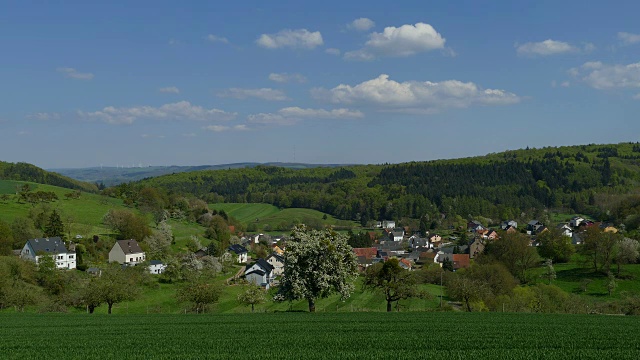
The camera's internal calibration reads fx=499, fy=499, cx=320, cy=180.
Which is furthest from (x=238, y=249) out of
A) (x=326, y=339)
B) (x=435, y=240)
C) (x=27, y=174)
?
(x=27, y=174)

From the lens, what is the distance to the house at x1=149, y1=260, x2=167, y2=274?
3268 inches

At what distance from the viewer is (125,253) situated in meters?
89.7

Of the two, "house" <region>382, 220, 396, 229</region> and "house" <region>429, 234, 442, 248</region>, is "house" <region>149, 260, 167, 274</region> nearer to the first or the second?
"house" <region>429, 234, 442, 248</region>

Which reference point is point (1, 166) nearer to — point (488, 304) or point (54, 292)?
point (54, 292)

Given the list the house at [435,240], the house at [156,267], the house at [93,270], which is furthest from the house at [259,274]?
the house at [435,240]

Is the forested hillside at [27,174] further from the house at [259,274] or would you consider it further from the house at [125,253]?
the house at [259,274]

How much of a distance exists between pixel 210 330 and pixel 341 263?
15176 millimetres

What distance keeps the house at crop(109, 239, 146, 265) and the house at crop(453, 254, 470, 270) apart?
203 ft

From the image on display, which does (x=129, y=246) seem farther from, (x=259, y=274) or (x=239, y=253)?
(x=259, y=274)

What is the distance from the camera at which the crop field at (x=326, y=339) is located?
1944 centimetres

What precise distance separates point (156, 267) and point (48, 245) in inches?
670

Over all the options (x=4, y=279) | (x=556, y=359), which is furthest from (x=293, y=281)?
(x=4, y=279)

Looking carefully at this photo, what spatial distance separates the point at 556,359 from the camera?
1814 cm

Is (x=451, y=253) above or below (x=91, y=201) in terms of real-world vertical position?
below
